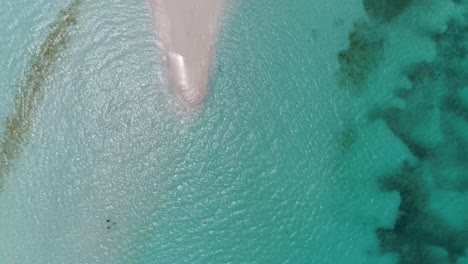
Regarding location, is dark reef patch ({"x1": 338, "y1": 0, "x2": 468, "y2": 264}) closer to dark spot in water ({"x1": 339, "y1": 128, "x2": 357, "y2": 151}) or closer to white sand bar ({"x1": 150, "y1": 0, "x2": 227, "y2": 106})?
dark spot in water ({"x1": 339, "y1": 128, "x2": 357, "y2": 151})

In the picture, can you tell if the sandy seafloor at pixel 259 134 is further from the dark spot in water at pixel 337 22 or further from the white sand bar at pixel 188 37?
the white sand bar at pixel 188 37

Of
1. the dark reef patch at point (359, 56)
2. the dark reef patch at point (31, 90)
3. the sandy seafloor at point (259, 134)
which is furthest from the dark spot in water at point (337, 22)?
the dark reef patch at point (31, 90)

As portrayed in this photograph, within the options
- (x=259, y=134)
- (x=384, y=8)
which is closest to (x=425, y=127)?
(x=384, y=8)

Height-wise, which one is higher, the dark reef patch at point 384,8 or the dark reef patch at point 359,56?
the dark reef patch at point 384,8

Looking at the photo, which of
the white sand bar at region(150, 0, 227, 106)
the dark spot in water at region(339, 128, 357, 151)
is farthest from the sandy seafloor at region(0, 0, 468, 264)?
the white sand bar at region(150, 0, 227, 106)

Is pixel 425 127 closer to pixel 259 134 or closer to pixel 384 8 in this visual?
pixel 384 8

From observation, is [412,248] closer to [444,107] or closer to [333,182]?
[333,182]
